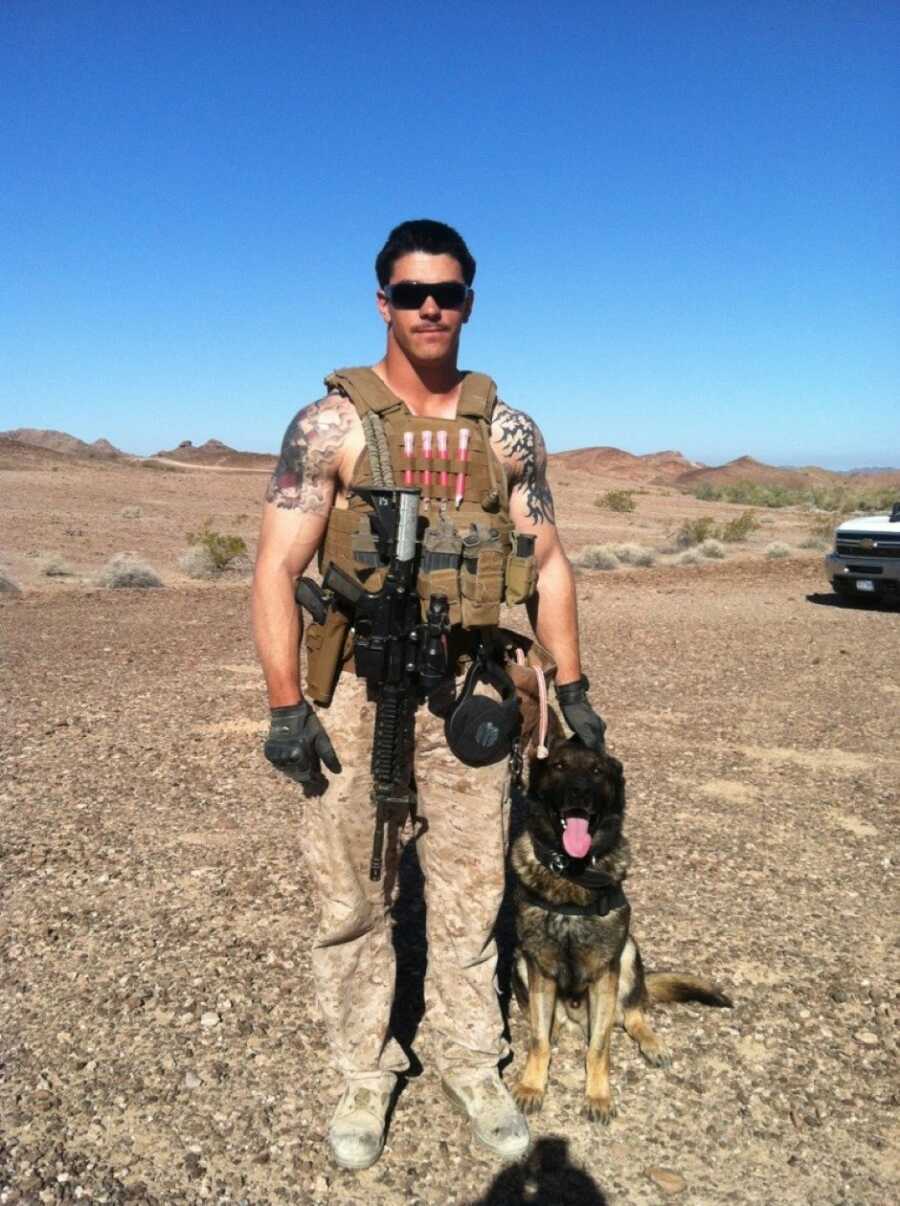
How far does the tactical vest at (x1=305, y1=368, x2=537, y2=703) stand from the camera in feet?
8.21

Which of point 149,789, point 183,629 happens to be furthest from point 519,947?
point 183,629

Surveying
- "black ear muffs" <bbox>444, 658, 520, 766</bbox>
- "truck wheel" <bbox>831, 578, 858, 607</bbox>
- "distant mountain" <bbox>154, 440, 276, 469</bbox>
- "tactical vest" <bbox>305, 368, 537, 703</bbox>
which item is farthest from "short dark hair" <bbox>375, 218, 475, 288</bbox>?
"distant mountain" <bbox>154, 440, 276, 469</bbox>

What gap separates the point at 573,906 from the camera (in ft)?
9.80

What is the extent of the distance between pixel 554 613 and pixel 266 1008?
5.67 ft

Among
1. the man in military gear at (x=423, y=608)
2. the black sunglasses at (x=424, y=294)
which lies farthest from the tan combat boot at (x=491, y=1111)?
the black sunglasses at (x=424, y=294)

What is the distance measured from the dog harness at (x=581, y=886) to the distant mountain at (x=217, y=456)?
6729 centimetres

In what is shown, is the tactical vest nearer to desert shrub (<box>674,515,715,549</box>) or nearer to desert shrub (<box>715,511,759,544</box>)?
desert shrub (<box>674,515,715,549</box>)

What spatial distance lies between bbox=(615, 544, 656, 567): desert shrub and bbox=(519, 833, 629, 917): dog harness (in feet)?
52.0

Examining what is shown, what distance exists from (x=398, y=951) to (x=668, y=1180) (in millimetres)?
1417

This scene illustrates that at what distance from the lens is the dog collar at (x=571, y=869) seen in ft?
9.82

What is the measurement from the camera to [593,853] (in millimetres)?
3041

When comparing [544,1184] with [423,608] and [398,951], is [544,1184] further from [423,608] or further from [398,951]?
[423,608]

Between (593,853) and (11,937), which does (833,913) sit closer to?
(593,853)

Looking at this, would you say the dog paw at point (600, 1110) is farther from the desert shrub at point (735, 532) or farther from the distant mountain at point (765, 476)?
the distant mountain at point (765, 476)
